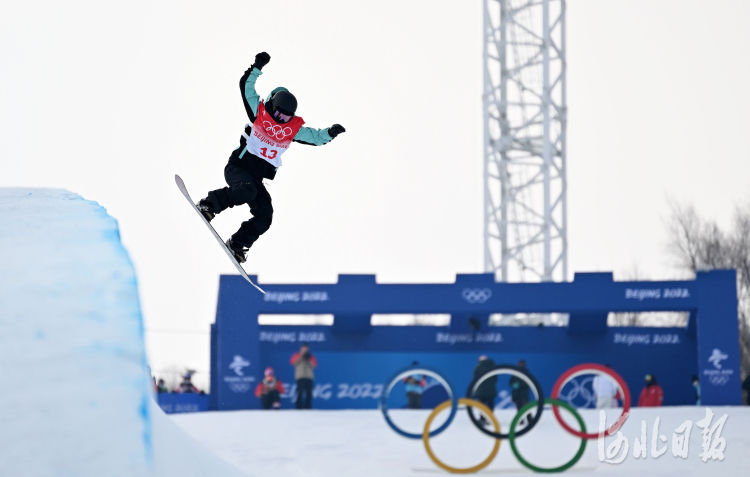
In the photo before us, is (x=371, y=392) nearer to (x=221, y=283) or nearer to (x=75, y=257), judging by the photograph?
(x=221, y=283)

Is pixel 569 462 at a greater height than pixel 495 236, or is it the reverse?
pixel 495 236

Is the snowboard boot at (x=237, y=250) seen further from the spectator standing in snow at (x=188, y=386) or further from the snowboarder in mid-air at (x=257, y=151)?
the spectator standing in snow at (x=188, y=386)

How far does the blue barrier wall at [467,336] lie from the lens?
21.0 meters

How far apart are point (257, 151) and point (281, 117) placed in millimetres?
→ 402

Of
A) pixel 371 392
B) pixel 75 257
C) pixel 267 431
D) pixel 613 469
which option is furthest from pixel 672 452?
pixel 371 392

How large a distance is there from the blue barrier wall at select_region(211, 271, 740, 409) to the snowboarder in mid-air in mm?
11961

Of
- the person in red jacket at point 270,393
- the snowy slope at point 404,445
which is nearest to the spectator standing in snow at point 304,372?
the person in red jacket at point 270,393

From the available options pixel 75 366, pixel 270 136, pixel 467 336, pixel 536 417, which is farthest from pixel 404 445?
pixel 467 336

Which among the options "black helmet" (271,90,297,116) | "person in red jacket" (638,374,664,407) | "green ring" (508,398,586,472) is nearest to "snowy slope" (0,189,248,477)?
"black helmet" (271,90,297,116)

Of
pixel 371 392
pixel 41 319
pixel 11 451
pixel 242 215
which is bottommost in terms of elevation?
pixel 371 392

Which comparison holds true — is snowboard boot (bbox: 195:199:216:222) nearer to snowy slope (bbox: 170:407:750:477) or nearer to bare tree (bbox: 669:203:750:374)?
snowy slope (bbox: 170:407:750:477)

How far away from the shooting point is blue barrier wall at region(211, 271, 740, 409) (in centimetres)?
2103

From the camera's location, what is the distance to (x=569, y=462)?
38.6 feet

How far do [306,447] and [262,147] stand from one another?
5.60m
